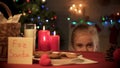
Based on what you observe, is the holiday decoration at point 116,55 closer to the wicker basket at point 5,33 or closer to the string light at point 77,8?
the wicker basket at point 5,33

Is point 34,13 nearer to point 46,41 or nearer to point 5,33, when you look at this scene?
point 46,41

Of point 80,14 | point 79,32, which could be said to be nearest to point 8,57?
point 79,32

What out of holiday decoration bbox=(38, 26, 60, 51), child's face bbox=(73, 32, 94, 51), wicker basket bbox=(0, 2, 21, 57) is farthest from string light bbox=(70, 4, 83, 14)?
wicker basket bbox=(0, 2, 21, 57)

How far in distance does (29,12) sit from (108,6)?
1.54 m

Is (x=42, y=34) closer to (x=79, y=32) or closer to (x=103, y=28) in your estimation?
(x=79, y=32)

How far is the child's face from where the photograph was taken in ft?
7.86

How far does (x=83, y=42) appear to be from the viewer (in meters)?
2.41

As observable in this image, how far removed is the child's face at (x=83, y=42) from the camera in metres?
2.40

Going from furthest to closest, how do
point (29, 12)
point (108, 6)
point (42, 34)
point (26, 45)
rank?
point (108, 6)
point (29, 12)
point (42, 34)
point (26, 45)

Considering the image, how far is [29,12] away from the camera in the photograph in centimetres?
387

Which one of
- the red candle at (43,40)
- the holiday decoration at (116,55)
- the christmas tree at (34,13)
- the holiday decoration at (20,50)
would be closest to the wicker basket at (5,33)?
the holiday decoration at (20,50)

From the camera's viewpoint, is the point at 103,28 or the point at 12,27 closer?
the point at 12,27

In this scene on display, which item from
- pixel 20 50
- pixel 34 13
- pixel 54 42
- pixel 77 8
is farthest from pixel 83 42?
pixel 77 8

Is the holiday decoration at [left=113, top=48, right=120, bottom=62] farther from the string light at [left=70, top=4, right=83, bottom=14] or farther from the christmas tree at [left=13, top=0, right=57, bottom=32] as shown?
the string light at [left=70, top=4, right=83, bottom=14]
